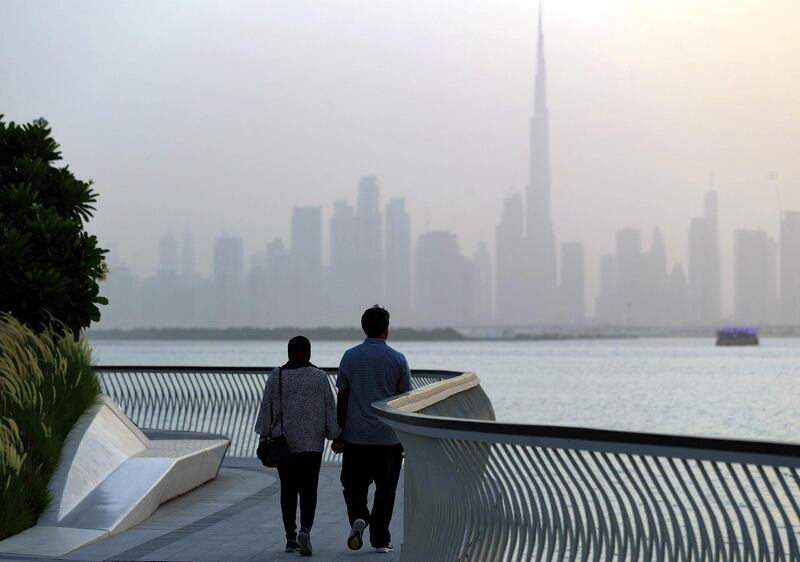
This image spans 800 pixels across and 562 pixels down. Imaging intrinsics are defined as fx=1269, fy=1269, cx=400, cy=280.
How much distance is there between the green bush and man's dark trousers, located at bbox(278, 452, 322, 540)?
8.30ft

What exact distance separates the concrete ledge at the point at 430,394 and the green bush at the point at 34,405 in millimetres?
3782

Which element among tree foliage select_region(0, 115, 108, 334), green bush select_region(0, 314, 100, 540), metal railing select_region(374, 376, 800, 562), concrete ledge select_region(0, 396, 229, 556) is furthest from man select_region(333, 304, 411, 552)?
tree foliage select_region(0, 115, 108, 334)

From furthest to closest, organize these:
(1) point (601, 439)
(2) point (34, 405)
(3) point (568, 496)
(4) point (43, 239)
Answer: (4) point (43, 239), (2) point (34, 405), (3) point (568, 496), (1) point (601, 439)

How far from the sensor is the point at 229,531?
37.2 feet

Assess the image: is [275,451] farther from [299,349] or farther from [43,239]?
[43,239]

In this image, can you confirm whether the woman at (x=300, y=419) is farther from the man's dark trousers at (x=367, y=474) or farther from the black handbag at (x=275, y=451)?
the man's dark trousers at (x=367, y=474)

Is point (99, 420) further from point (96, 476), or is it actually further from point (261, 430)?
point (261, 430)

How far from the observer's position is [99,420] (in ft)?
43.9

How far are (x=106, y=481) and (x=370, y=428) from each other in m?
3.75

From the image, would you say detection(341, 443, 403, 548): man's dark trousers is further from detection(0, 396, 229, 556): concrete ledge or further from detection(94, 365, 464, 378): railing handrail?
detection(94, 365, 464, 378): railing handrail

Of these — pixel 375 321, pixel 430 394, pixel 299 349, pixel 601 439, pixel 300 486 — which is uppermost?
pixel 375 321

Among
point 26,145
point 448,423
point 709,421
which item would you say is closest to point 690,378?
point 709,421

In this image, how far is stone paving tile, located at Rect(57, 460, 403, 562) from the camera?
32.6 feet

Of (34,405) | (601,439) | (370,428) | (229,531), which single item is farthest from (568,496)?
(34,405)
